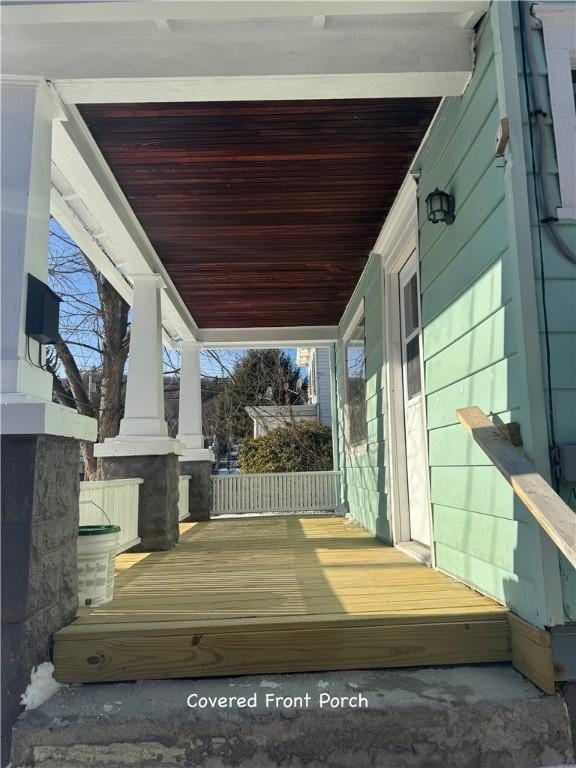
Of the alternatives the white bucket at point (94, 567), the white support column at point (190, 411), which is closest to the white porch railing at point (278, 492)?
the white support column at point (190, 411)

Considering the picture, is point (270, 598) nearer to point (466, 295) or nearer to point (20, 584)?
point (20, 584)

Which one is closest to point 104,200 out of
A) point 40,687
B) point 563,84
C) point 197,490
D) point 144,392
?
point 144,392

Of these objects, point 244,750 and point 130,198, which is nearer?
point 244,750

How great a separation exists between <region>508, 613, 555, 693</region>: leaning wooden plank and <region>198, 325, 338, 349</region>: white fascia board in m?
5.66

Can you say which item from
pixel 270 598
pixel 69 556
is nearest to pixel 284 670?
Answer: pixel 270 598

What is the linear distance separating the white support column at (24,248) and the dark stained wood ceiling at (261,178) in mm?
471

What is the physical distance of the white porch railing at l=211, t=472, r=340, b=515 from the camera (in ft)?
25.3

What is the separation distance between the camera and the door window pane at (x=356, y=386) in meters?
A: 5.55

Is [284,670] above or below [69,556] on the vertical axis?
below

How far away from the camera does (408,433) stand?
3932mm

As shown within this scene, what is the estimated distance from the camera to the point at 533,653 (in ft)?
5.98

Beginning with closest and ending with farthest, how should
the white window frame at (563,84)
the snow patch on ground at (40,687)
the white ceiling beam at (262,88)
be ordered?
1. the snow patch on ground at (40,687)
2. the white window frame at (563,84)
3. the white ceiling beam at (262,88)

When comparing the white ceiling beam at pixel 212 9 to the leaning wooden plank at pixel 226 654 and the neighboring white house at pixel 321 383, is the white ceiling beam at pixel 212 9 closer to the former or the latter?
the leaning wooden plank at pixel 226 654

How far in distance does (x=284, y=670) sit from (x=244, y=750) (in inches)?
12.0
